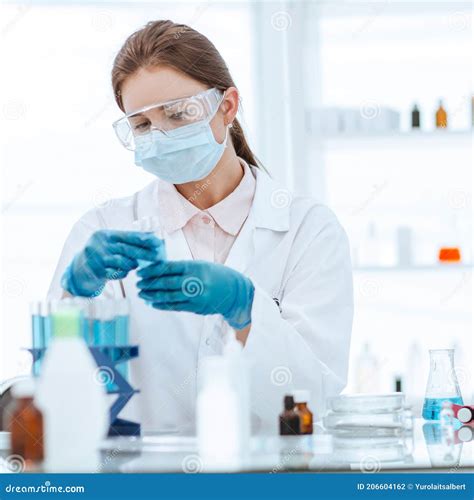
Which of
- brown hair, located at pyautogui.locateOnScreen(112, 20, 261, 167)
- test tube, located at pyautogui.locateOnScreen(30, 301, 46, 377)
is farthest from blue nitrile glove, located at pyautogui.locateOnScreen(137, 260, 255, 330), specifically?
brown hair, located at pyautogui.locateOnScreen(112, 20, 261, 167)

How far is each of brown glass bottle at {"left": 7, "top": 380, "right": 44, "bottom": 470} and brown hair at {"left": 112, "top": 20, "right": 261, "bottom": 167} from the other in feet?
2.90

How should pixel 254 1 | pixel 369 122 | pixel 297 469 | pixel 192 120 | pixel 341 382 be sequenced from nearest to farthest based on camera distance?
pixel 297 469 < pixel 341 382 < pixel 192 120 < pixel 369 122 < pixel 254 1

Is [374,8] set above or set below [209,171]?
above

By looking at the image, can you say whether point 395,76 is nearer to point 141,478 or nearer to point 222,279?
point 222,279

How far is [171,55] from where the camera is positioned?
1.82 metres

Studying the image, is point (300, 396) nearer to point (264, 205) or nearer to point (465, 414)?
point (465, 414)

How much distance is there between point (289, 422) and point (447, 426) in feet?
0.90

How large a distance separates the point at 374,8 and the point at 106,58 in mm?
1093

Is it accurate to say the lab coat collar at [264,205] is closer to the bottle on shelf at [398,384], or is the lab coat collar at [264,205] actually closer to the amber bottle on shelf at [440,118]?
the bottle on shelf at [398,384]

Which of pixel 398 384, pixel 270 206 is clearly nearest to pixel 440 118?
pixel 398 384

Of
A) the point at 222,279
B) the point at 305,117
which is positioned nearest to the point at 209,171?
the point at 222,279

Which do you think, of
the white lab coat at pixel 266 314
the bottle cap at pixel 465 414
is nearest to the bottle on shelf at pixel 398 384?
the white lab coat at pixel 266 314

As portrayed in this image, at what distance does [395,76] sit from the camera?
3.43 meters

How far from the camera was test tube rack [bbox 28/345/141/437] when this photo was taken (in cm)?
127
